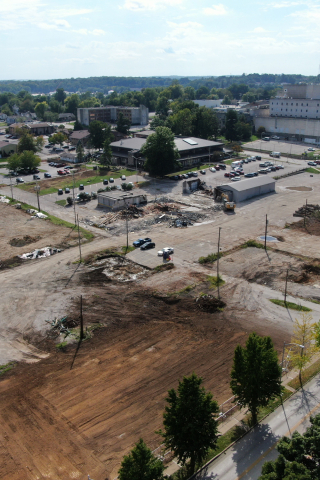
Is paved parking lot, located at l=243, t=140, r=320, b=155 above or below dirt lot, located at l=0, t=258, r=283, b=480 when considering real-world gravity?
above

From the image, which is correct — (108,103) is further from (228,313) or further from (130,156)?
(228,313)

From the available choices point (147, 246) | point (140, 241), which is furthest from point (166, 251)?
point (140, 241)

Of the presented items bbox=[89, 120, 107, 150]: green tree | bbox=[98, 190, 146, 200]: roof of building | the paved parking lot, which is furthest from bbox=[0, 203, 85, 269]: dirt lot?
the paved parking lot

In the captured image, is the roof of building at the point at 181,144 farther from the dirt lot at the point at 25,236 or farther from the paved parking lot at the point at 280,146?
the dirt lot at the point at 25,236

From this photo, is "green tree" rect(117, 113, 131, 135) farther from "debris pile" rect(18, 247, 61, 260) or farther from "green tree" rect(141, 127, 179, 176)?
"debris pile" rect(18, 247, 61, 260)

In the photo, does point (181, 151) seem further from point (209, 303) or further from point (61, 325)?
point (61, 325)

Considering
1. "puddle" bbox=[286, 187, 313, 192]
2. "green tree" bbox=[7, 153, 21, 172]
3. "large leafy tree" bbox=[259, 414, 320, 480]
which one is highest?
"green tree" bbox=[7, 153, 21, 172]

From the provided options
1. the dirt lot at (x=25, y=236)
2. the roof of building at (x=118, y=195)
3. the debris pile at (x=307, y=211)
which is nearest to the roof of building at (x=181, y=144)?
the roof of building at (x=118, y=195)
